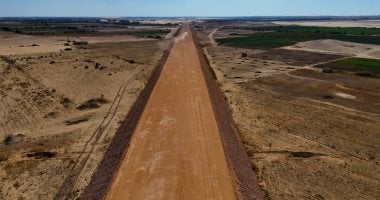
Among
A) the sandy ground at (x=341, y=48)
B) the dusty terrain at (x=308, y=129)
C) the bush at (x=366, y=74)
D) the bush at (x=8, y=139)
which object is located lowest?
the bush at (x=8, y=139)

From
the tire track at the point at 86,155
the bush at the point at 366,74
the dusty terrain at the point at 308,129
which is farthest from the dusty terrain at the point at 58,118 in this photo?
the bush at the point at 366,74

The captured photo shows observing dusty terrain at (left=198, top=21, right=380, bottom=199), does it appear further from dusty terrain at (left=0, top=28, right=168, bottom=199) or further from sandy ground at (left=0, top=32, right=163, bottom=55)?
sandy ground at (left=0, top=32, right=163, bottom=55)

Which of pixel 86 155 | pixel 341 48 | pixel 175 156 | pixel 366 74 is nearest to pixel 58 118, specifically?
pixel 86 155

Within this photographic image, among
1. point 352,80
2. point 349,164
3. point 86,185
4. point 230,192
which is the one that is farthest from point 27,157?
point 352,80

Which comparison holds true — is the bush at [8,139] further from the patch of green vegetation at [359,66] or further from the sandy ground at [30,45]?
the sandy ground at [30,45]

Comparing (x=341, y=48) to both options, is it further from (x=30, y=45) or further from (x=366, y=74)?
(x=30, y=45)

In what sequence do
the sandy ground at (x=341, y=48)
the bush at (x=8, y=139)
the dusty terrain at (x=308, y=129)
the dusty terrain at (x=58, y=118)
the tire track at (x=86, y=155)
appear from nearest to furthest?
the tire track at (x=86, y=155) → the dusty terrain at (x=308, y=129) → the dusty terrain at (x=58, y=118) → the bush at (x=8, y=139) → the sandy ground at (x=341, y=48)
